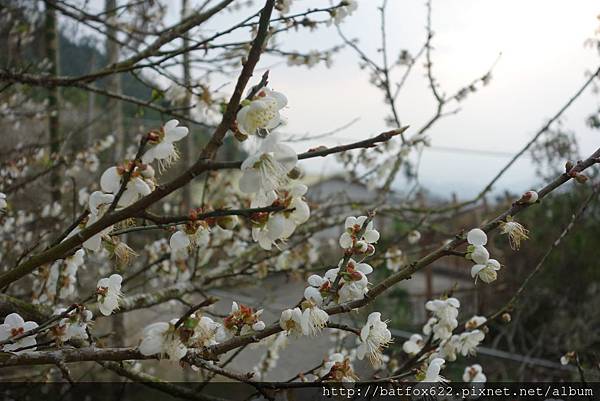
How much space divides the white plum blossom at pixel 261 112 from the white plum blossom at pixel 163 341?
1.23 ft

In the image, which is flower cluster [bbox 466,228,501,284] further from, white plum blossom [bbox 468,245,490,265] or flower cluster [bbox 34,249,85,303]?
flower cluster [bbox 34,249,85,303]

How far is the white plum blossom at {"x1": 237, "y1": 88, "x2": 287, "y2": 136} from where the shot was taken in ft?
2.57

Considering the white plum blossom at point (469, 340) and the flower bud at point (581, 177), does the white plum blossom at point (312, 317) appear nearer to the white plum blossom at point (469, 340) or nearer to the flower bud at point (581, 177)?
the flower bud at point (581, 177)

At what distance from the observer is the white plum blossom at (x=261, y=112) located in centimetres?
78

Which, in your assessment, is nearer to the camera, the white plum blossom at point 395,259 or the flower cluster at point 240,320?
the flower cluster at point 240,320

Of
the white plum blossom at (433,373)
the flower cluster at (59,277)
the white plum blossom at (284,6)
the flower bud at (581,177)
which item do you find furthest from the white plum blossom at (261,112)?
the white plum blossom at (284,6)

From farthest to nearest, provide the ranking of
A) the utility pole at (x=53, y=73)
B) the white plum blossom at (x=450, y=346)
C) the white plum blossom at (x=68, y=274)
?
the utility pole at (x=53, y=73) → the white plum blossom at (x=450, y=346) → the white plum blossom at (x=68, y=274)

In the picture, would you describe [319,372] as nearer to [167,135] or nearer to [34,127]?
[167,135]

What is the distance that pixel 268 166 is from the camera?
82 centimetres

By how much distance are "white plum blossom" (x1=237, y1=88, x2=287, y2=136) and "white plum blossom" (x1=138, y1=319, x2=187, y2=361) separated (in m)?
0.38

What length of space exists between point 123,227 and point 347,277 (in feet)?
1.57

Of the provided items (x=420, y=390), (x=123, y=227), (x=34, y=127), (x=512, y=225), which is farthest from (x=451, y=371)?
(x=34, y=127)

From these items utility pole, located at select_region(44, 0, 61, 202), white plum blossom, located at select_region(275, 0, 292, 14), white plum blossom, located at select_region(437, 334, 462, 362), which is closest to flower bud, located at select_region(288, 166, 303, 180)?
white plum blossom, located at select_region(437, 334, 462, 362)

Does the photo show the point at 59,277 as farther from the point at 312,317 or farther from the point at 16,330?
the point at 312,317
